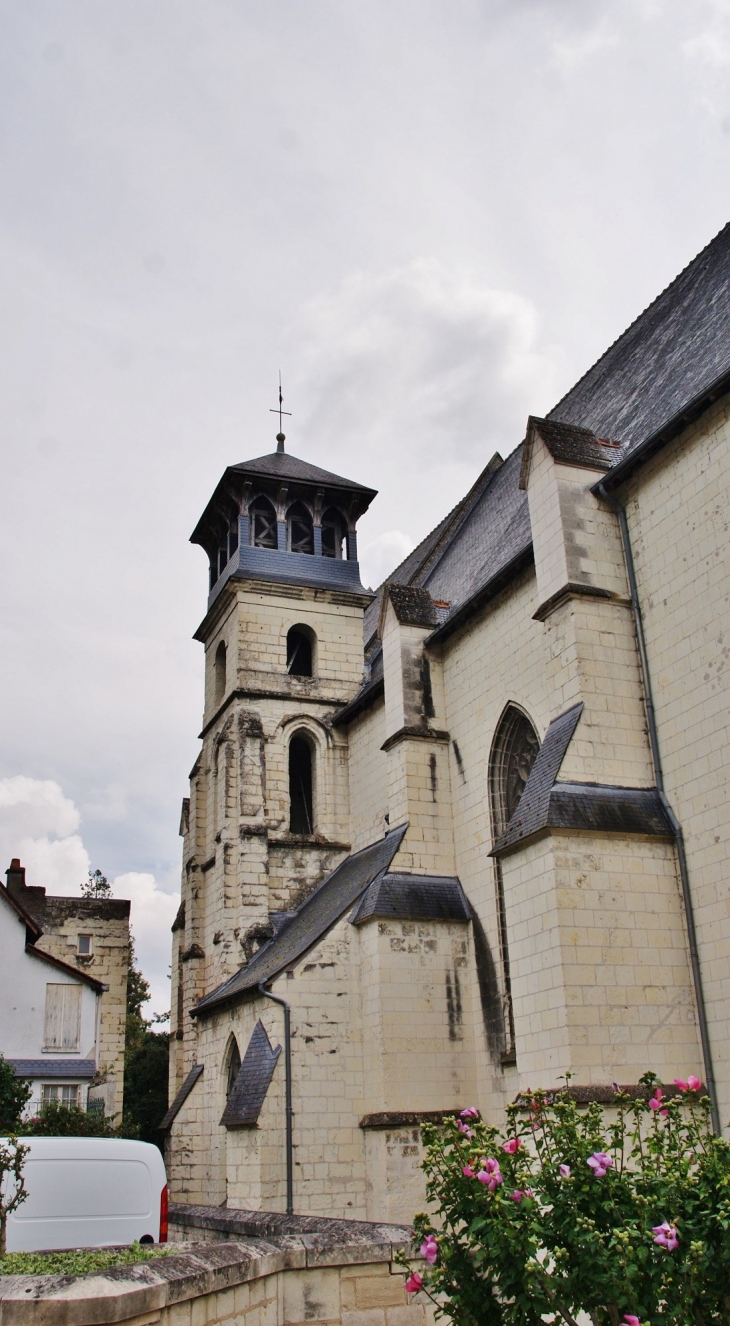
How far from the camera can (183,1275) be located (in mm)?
5035

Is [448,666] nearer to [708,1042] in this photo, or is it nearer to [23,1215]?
[708,1042]

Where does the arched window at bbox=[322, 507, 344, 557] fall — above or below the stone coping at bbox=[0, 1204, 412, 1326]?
above

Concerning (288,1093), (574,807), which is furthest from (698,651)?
(288,1093)

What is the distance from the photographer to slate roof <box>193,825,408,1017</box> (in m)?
15.6

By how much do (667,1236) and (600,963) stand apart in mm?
6258

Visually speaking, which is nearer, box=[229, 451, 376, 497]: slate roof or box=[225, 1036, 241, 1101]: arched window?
box=[225, 1036, 241, 1101]: arched window

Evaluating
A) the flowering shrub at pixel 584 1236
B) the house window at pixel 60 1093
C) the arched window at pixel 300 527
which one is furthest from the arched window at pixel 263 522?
the flowering shrub at pixel 584 1236

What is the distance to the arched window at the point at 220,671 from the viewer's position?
23.0 meters

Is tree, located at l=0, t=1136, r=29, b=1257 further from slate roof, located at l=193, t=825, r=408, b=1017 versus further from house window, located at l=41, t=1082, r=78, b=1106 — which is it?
house window, located at l=41, t=1082, r=78, b=1106

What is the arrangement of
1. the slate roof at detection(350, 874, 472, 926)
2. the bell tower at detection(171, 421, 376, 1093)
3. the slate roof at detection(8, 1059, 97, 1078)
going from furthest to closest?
the bell tower at detection(171, 421, 376, 1093)
the slate roof at detection(8, 1059, 97, 1078)
the slate roof at detection(350, 874, 472, 926)

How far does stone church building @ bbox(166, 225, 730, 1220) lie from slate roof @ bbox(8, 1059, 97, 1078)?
5.59 ft

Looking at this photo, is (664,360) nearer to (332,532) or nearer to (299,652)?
(332,532)

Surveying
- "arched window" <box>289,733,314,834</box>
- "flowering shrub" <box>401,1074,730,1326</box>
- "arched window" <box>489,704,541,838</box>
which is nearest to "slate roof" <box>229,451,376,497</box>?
"arched window" <box>289,733,314,834</box>

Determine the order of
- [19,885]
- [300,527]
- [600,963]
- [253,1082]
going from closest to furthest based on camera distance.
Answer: [600,963] → [253,1082] → [300,527] → [19,885]
